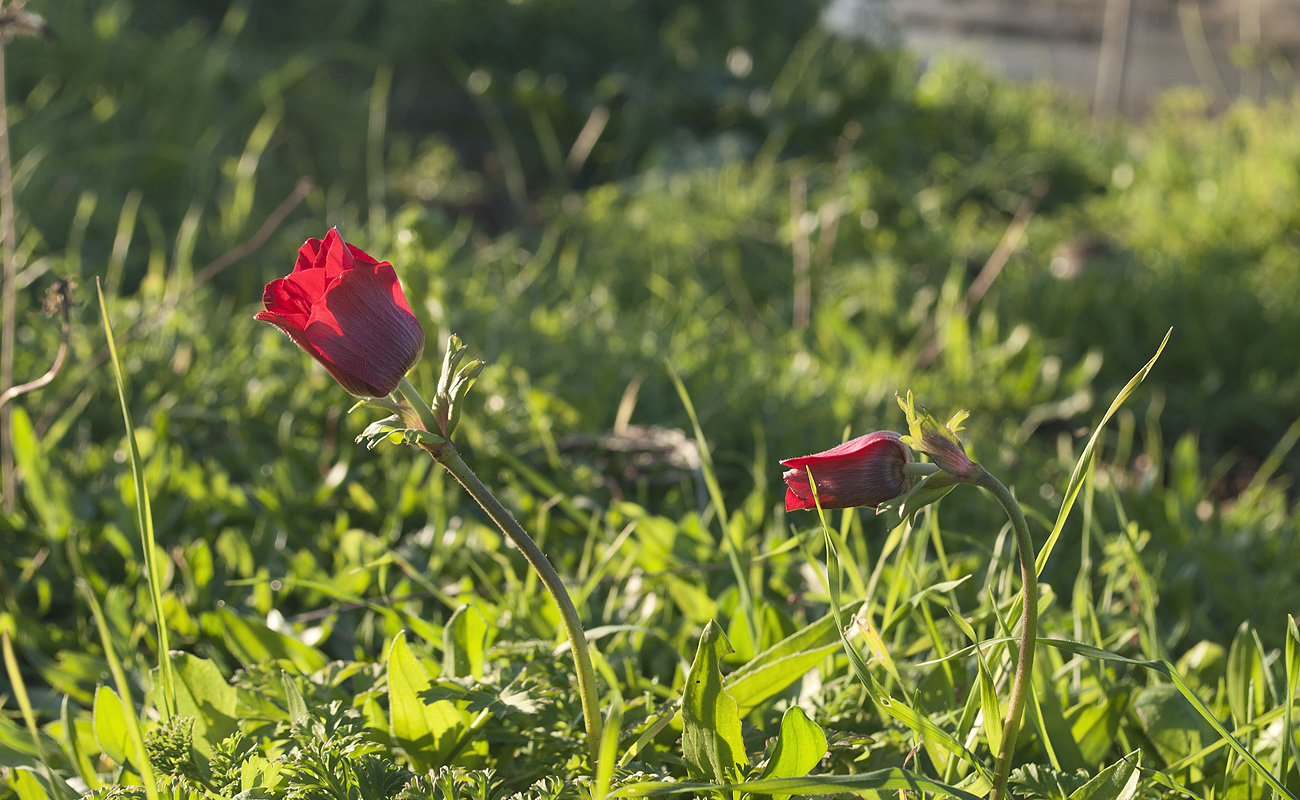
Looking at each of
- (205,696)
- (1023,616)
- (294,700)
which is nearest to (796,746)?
(1023,616)

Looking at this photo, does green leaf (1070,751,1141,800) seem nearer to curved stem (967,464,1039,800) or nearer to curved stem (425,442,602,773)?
curved stem (967,464,1039,800)

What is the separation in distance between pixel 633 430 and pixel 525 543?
0.97 metres

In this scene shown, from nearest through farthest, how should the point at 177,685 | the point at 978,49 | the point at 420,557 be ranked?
1. the point at 177,685
2. the point at 420,557
3. the point at 978,49

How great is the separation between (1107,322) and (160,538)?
2663 mm

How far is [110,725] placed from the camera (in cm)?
97

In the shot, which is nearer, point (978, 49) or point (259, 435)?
point (259, 435)

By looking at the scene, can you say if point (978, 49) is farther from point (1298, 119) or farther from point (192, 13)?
point (192, 13)

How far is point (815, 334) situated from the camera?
8.98ft

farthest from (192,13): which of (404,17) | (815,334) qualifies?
(815,334)

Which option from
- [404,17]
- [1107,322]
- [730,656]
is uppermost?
[404,17]

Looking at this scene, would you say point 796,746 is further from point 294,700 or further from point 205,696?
point 205,696

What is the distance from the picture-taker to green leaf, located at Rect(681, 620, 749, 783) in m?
0.82

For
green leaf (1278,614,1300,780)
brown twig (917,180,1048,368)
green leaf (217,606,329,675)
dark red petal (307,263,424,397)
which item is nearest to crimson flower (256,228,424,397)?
dark red petal (307,263,424,397)

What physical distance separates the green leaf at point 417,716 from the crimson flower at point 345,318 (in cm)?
31
